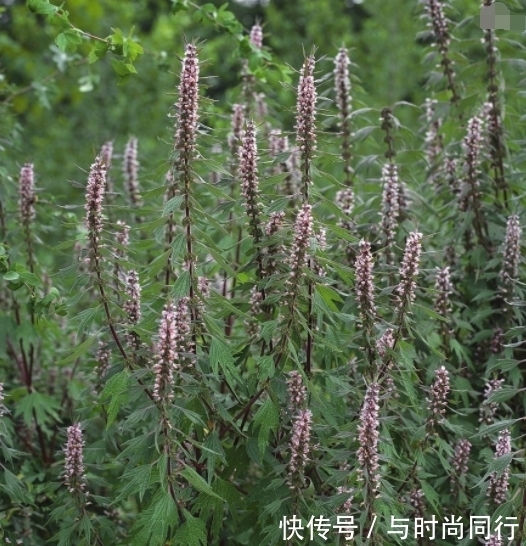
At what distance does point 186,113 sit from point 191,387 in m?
0.85

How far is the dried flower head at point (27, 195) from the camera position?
413 cm

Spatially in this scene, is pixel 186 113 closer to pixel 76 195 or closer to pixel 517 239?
pixel 517 239

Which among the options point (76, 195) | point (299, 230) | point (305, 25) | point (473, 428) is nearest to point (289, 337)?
point (299, 230)

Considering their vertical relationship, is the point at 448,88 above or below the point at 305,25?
below

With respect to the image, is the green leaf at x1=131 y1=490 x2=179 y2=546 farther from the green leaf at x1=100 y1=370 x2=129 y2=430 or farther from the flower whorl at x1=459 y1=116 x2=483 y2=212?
the flower whorl at x1=459 y1=116 x2=483 y2=212

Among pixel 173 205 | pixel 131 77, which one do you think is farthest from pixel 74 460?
pixel 131 77

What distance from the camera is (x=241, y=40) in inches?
175

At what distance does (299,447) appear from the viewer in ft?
9.84

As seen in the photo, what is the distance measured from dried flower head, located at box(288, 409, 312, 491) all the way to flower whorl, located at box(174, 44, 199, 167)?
860 millimetres

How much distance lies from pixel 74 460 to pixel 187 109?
1.25 meters

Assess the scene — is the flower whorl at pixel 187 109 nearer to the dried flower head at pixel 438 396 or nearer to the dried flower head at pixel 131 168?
the dried flower head at pixel 438 396

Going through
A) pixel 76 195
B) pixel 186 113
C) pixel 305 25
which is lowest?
pixel 186 113

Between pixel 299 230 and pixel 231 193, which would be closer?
pixel 299 230

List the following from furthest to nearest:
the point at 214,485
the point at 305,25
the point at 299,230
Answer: the point at 305,25, the point at 214,485, the point at 299,230
